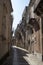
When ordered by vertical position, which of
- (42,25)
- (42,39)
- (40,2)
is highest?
(40,2)

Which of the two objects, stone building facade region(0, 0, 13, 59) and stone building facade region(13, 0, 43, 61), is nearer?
stone building facade region(0, 0, 13, 59)

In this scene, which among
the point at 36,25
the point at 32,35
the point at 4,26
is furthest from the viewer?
the point at 32,35

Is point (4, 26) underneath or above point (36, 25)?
underneath

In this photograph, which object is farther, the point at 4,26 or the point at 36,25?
the point at 36,25

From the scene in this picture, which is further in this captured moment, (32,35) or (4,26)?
(32,35)

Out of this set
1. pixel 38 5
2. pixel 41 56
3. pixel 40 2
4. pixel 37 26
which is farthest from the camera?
pixel 37 26

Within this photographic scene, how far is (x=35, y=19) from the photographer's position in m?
24.5

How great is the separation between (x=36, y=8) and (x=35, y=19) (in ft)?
22.4

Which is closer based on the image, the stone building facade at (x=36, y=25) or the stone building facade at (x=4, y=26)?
the stone building facade at (x=4, y=26)

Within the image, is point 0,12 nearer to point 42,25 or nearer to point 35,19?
point 42,25

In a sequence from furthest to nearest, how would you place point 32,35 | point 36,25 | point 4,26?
point 32,35, point 36,25, point 4,26

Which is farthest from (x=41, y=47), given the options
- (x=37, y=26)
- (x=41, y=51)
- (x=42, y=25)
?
(x=37, y=26)

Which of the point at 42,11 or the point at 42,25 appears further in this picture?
the point at 42,25

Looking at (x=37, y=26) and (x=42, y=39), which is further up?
(x=37, y=26)
